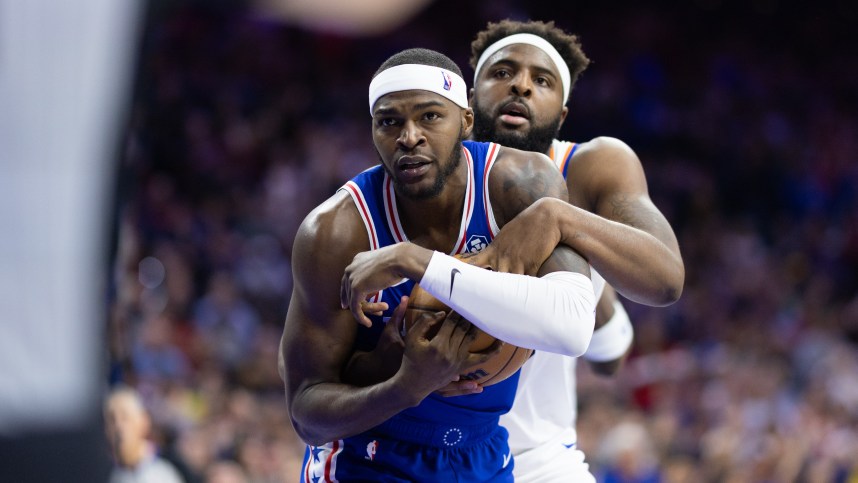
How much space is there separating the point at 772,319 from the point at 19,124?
990 centimetres

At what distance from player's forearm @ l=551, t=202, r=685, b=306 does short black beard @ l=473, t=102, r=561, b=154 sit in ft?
2.55

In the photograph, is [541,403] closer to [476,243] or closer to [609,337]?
[609,337]

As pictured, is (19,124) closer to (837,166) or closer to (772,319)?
(772,319)

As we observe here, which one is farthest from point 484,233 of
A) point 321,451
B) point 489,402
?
point 321,451

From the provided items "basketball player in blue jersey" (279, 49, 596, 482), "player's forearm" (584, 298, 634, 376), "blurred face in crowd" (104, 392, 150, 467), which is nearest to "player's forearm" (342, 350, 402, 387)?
"basketball player in blue jersey" (279, 49, 596, 482)

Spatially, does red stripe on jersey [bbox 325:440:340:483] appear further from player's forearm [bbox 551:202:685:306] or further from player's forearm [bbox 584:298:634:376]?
player's forearm [bbox 584:298:634:376]

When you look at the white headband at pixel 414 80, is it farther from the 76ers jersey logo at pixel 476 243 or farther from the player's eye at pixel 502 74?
the player's eye at pixel 502 74

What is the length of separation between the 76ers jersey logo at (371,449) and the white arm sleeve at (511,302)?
0.69 m

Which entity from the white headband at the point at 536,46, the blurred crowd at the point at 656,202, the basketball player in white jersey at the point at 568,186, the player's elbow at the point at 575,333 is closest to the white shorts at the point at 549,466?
the basketball player in white jersey at the point at 568,186

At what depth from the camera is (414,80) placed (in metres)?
3.30

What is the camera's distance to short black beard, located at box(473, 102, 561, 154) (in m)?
4.09

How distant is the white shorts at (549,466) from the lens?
13.3 ft

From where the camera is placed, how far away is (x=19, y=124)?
8.72ft

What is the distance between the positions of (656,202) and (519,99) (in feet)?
30.1
